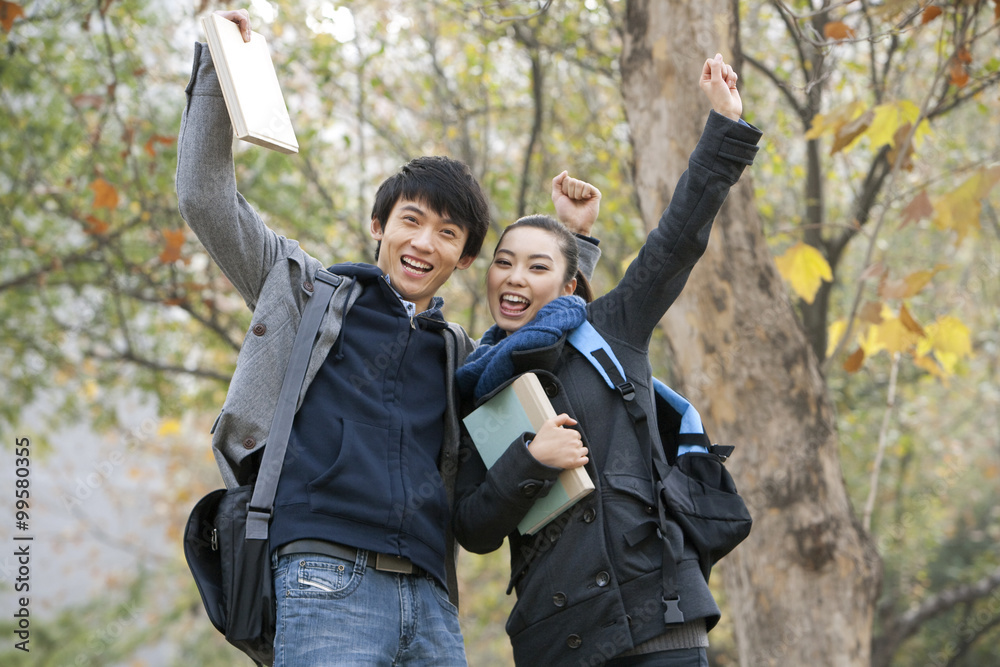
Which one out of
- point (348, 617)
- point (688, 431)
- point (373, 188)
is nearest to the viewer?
point (348, 617)

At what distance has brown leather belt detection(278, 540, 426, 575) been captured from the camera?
6.14 feet

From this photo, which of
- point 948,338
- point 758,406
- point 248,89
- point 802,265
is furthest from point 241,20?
point 948,338

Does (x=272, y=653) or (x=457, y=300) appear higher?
(x=457, y=300)

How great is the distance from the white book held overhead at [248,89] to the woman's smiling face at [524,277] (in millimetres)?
756

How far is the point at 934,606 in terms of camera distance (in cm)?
731

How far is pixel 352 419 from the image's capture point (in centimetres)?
202

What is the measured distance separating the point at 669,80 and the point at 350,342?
2.05m

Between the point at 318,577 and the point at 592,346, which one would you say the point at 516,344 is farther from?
the point at 318,577

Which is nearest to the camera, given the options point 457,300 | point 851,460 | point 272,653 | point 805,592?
point 272,653

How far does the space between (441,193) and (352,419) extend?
2.22 ft

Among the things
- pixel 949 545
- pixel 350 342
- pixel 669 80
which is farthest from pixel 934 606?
pixel 350 342

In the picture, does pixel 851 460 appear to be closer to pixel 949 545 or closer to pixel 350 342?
pixel 949 545

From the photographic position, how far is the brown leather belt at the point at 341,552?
187 cm

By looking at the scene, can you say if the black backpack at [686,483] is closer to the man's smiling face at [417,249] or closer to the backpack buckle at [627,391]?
the backpack buckle at [627,391]
